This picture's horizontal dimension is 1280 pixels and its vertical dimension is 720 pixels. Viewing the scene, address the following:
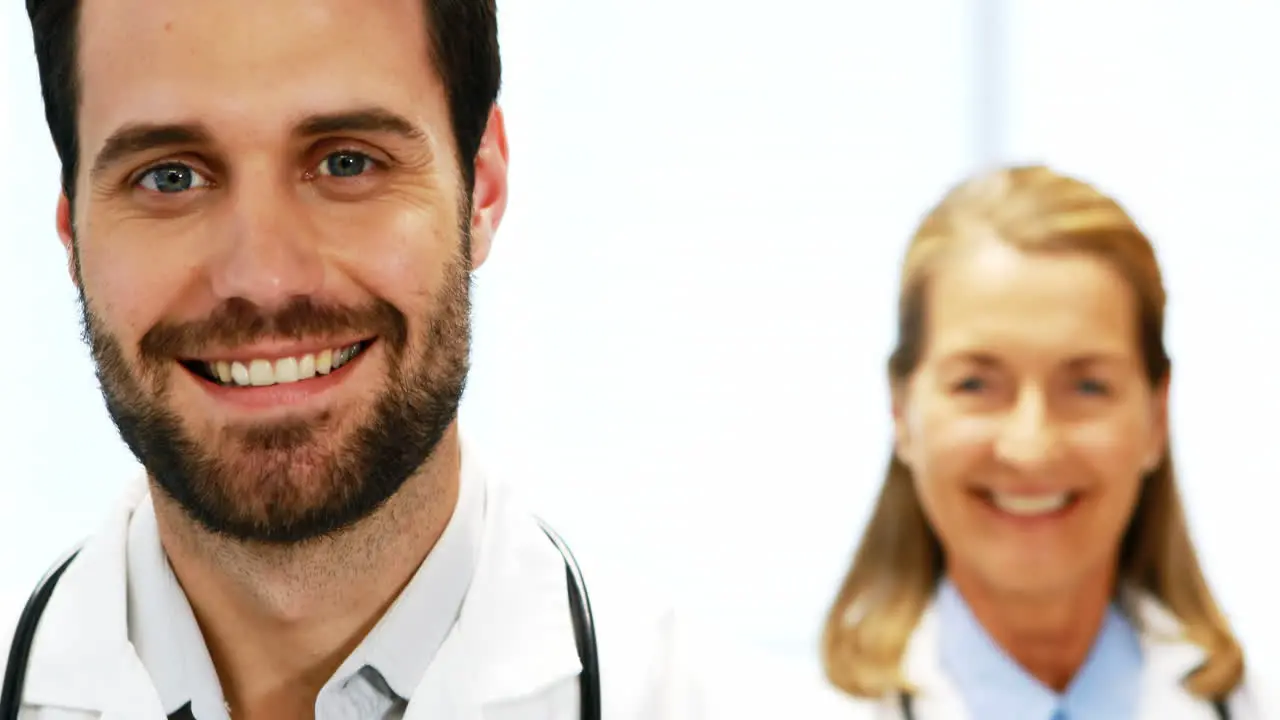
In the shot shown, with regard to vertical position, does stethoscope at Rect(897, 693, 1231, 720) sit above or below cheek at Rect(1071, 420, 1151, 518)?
below

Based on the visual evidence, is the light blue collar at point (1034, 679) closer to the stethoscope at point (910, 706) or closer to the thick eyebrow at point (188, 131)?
the stethoscope at point (910, 706)

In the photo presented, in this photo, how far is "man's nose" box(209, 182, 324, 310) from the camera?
2.70 ft

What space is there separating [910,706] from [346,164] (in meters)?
0.48

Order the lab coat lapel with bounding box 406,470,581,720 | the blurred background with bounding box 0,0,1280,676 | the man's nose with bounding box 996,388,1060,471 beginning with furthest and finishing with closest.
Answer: the blurred background with bounding box 0,0,1280,676, the lab coat lapel with bounding box 406,470,581,720, the man's nose with bounding box 996,388,1060,471

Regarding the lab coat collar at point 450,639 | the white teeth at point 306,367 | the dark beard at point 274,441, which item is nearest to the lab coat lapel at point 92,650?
the lab coat collar at point 450,639

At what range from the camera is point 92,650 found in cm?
91

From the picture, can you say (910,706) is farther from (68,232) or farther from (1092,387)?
(68,232)

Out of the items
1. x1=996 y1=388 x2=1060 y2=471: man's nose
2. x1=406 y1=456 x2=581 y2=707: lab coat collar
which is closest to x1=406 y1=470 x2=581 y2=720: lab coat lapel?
x1=406 y1=456 x2=581 y2=707: lab coat collar

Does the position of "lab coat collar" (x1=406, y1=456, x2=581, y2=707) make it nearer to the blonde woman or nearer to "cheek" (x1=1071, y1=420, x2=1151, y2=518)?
the blonde woman

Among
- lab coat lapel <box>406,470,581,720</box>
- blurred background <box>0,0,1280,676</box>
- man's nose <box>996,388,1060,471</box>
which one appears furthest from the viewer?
blurred background <box>0,0,1280,676</box>

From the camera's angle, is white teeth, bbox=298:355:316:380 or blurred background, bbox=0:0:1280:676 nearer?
white teeth, bbox=298:355:316:380

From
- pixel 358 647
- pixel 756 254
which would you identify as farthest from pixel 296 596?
pixel 756 254

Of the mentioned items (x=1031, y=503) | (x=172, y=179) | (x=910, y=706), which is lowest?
(x=910, y=706)

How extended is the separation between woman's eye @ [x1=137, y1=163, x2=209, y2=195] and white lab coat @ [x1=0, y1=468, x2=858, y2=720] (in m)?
0.24
